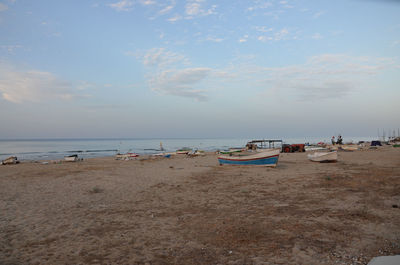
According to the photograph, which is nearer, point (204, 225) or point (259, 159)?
point (204, 225)

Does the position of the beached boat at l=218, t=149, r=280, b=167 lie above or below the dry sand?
above

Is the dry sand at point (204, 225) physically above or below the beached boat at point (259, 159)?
below

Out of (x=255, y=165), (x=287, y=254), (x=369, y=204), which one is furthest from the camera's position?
(x=255, y=165)

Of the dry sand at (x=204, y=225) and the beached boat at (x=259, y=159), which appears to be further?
the beached boat at (x=259, y=159)

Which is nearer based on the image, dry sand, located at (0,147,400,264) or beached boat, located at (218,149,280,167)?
dry sand, located at (0,147,400,264)

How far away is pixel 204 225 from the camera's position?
7.17 m

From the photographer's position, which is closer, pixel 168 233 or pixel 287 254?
pixel 287 254

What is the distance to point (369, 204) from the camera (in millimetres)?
8836

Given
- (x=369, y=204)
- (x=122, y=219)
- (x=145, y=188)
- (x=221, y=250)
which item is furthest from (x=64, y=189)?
(x=369, y=204)

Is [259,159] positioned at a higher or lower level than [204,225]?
higher

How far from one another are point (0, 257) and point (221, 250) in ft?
15.4

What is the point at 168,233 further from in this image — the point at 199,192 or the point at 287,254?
the point at 199,192

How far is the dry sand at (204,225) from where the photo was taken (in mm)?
5281

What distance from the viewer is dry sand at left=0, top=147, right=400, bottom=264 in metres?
5.28
